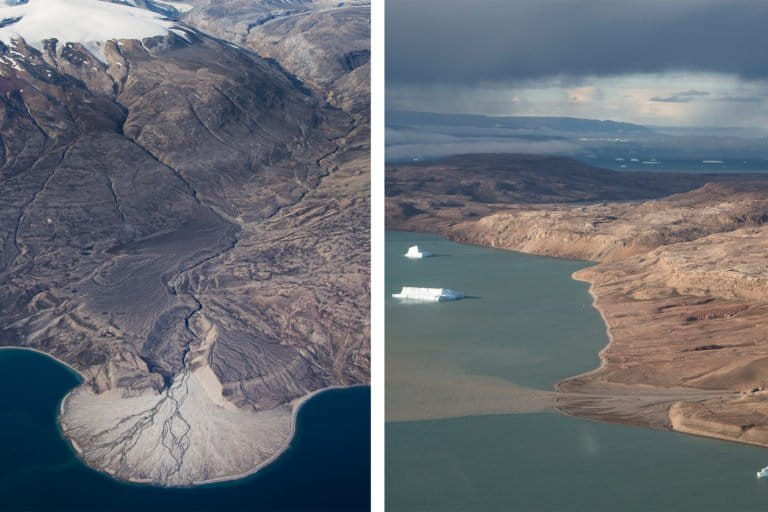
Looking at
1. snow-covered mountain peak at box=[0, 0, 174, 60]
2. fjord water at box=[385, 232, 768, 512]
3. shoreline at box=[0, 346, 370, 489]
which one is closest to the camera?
fjord water at box=[385, 232, 768, 512]

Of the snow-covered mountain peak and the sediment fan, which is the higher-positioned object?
the snow-covered mountain peak

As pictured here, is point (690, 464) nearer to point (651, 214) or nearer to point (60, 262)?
point (651, 214)

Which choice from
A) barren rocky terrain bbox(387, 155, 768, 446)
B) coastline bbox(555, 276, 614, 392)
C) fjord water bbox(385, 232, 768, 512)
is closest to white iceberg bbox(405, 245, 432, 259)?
barren rocky terrain bbox(387, 155, 768, 446)

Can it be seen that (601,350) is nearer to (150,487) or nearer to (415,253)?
(415,253)

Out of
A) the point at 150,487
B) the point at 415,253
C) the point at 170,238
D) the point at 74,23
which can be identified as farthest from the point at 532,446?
the point at 74,23

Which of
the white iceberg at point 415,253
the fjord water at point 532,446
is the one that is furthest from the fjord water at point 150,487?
the white iceberg at point 415,253

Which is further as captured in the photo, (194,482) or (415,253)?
(415,253)

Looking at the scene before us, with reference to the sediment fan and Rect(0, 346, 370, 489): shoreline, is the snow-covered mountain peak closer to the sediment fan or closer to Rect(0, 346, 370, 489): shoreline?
the sediment fan

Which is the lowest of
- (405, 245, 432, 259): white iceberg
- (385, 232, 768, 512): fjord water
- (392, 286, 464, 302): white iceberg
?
(385, 232, 768, 512): fjord water
